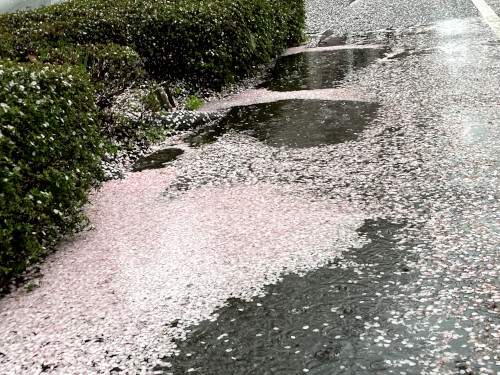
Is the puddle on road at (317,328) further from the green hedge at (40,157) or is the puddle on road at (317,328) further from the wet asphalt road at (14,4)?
the wet asphalt road at (14,4)

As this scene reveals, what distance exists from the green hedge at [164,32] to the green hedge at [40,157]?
3.83m

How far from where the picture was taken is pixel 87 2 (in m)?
11.2

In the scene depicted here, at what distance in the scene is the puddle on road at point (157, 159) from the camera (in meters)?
6.85

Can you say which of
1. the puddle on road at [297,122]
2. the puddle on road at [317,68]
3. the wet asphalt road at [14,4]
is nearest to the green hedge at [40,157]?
the puddle on road at [297,122]

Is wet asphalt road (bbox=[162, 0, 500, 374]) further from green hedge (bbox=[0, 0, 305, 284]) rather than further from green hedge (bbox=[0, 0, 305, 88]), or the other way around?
green hedge (bbox=[0, 0, 305, 88])

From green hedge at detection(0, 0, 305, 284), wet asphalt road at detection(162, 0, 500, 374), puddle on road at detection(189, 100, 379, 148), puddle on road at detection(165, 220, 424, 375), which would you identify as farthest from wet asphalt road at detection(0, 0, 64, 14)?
puddle on road at detection(165, 220, 424, 375)

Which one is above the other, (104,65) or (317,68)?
(104,65)

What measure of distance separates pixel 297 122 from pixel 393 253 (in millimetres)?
3860

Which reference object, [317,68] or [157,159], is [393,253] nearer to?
[157,159]

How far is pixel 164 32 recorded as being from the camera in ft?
31.1

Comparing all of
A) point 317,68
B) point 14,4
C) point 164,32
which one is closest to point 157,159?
point 164,32

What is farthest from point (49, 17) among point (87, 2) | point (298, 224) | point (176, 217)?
point (298, 224)

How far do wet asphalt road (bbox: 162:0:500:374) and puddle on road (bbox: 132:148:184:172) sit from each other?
44 centimetres

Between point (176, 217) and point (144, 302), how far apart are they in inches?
56.5
